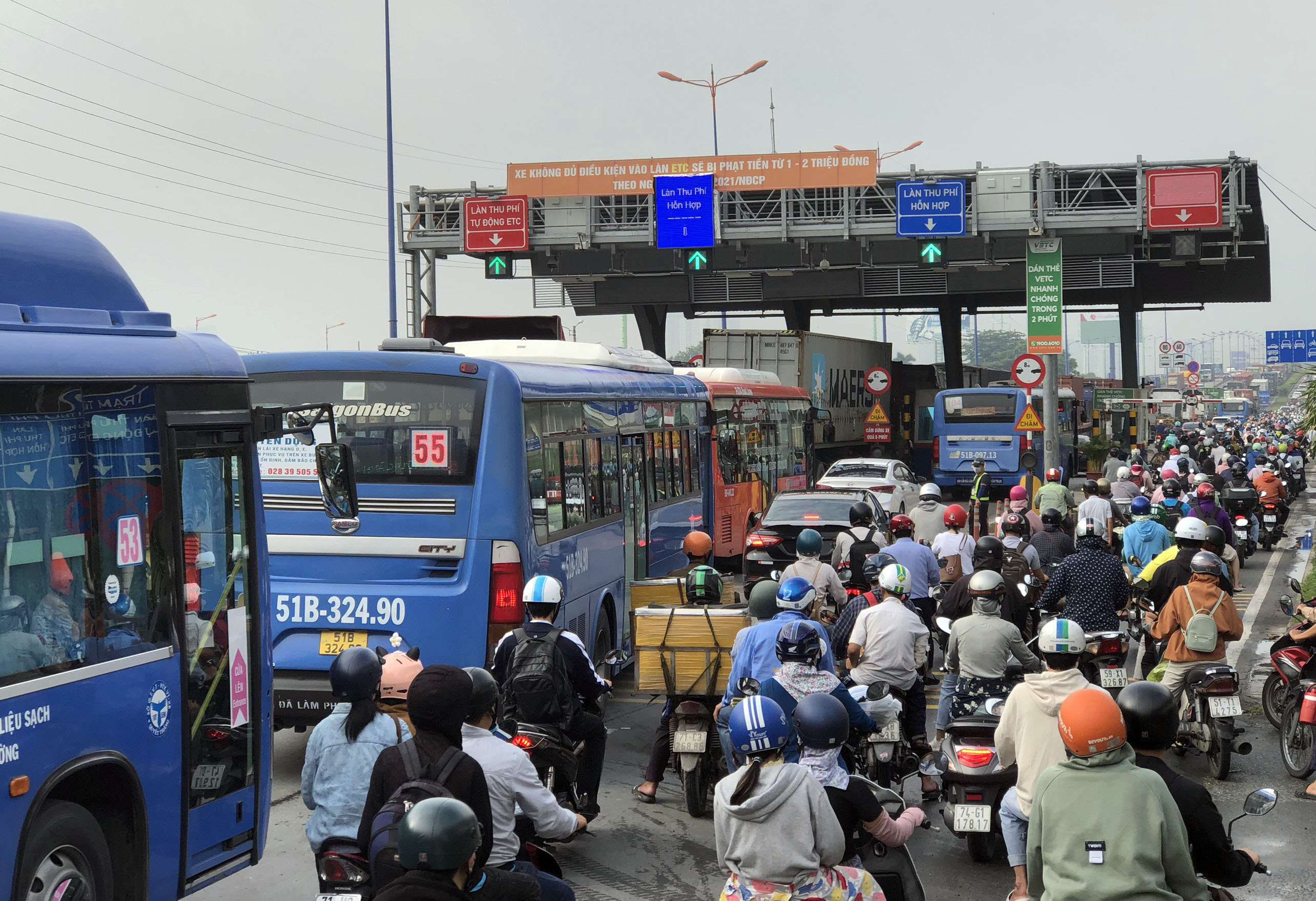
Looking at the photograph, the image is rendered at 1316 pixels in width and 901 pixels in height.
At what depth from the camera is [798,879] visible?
438 cm

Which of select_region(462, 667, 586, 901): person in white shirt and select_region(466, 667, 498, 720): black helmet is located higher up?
select_region(466, 667, 498, 720): black helmet

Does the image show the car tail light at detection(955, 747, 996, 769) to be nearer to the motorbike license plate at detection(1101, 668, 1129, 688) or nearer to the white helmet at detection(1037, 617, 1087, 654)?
the white helmet at detection(1037, 617, 1087, 654)

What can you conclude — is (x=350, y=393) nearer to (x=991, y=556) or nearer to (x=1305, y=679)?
(x=991, y=556)

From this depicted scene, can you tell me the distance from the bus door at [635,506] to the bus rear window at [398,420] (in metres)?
3.70

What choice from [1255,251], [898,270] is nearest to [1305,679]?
[898,270]

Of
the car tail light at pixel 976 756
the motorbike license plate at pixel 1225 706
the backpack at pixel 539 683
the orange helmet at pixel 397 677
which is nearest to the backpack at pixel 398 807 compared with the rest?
the orange helmet at pixel 397 677

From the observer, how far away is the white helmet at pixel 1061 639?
618 cm

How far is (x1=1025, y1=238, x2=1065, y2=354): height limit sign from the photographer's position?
88.8 feet

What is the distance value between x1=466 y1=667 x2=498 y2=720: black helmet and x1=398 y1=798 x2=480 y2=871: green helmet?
1.61 metres

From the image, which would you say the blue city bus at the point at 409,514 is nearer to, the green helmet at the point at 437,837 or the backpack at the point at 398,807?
the backpack at the point at 398,807

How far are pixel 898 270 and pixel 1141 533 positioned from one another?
27293mm

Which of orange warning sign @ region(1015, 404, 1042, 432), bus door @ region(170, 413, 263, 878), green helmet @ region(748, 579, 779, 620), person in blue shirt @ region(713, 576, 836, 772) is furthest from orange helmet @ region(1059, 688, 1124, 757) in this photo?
orange warning sign @ region(1015, 404, 1042, 432)

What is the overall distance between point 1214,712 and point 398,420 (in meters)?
5.85

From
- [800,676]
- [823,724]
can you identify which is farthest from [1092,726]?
[800,676]
